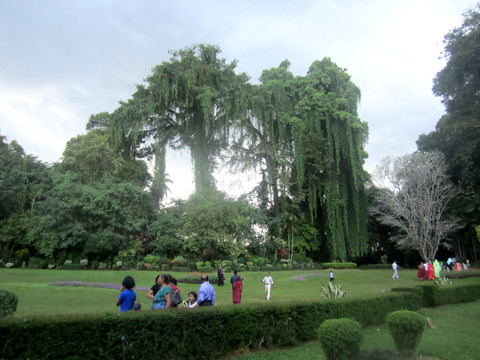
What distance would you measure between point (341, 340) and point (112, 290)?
12638 mm

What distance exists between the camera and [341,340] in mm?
5430

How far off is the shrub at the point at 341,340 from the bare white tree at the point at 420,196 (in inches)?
930

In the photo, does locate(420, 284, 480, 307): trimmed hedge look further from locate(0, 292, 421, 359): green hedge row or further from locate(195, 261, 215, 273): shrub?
locate(195, 261, 215, 273): shrub

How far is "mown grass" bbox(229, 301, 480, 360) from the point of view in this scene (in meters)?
6.39

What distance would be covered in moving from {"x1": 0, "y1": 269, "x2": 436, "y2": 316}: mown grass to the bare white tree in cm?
631

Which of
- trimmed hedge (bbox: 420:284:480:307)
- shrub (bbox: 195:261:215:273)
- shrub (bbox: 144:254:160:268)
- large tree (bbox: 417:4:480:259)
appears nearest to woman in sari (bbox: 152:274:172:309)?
trimmed hedge (bbox: 420:284:480:307)

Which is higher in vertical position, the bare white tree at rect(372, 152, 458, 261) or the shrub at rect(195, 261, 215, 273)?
the bare white tree at rect(372, 152, 458, 261)

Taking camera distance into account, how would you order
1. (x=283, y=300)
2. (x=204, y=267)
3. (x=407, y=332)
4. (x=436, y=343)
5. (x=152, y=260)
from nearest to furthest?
(x=407, y=332), (x=436, y=343), (x=283, y=300), (x=204, y=267), (x=152, y=260)

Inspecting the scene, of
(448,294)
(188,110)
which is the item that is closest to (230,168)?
(188,110)

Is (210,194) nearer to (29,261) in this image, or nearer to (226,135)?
(226,135)

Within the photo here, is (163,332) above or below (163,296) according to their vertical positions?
below

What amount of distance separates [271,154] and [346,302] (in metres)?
23.1

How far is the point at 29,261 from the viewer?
26156 millimetres

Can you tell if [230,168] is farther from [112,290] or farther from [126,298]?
[126,298]
